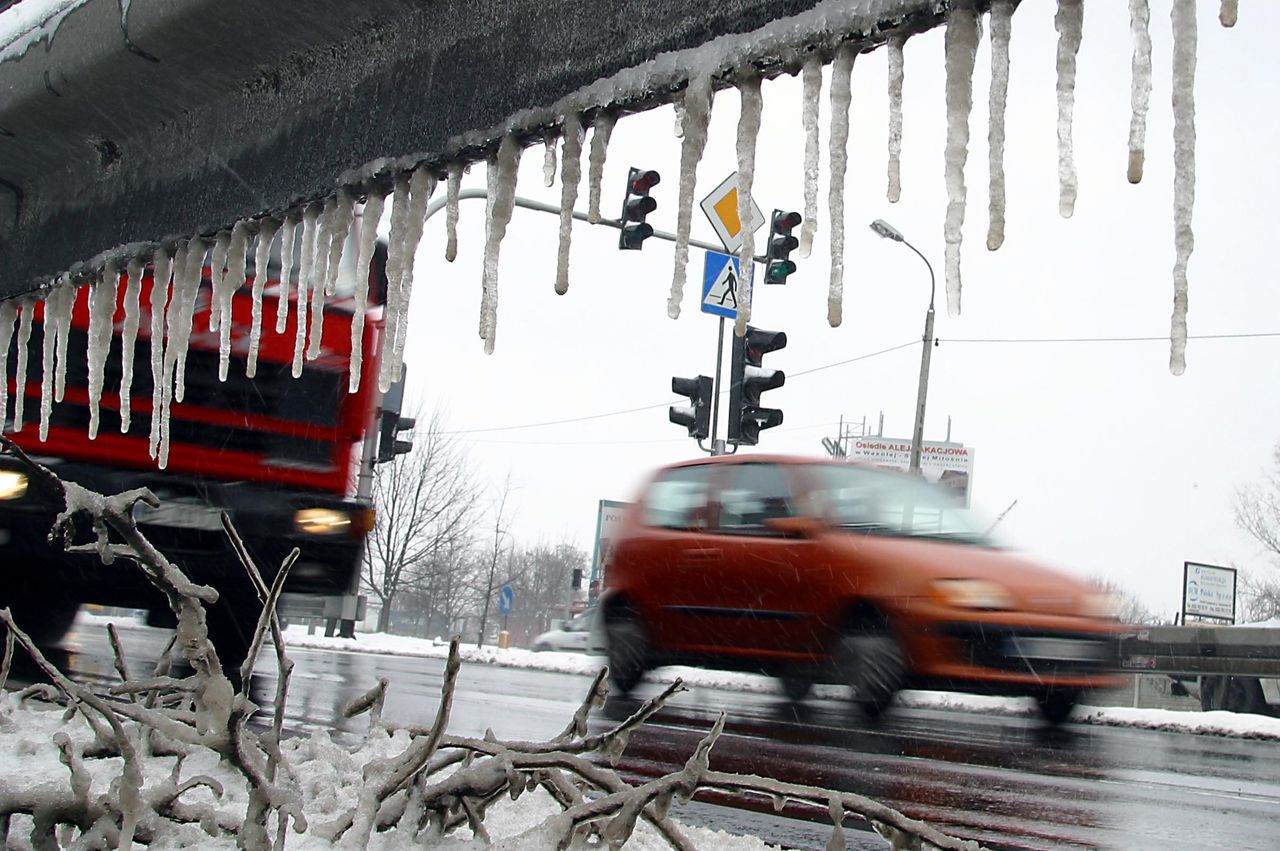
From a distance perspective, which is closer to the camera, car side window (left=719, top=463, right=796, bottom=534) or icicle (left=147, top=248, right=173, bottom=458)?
icicle (left=147, top=248, right=173, bottom=458)

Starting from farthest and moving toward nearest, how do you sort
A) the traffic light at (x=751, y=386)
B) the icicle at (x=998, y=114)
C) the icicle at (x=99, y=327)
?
1. the traffic light at (x=751, y=386)
2. the icicle at (x=99, y=327)
3. the icicle at (x=998, y=114)

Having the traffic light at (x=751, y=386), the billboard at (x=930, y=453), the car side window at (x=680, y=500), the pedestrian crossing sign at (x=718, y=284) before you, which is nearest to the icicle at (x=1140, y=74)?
the car side window at (x=680, y=500)

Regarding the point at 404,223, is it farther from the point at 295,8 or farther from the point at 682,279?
the point at 682,279

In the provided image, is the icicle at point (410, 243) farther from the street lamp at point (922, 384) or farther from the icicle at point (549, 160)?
the street lamp at point (922, 384)

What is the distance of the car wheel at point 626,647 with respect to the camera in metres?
7.88

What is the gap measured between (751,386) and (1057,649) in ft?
16.2

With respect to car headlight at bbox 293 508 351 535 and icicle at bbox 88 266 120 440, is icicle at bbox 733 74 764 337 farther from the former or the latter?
car headlight at bbox 293 508 351 535

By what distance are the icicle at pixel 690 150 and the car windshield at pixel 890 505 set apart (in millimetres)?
5640

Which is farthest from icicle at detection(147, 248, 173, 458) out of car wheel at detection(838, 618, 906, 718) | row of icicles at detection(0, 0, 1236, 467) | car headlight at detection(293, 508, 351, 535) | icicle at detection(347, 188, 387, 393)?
car wheel at detection(838, 618, 906, 718)

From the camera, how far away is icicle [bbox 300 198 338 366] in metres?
1.93

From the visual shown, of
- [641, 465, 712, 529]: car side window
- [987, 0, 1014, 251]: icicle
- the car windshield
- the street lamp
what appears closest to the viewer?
[987, 0, 1014, 251]: icicle

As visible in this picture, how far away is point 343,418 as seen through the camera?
6.16m

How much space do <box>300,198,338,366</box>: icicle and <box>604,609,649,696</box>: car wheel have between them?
236 inches

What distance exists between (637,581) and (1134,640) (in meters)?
5.54
